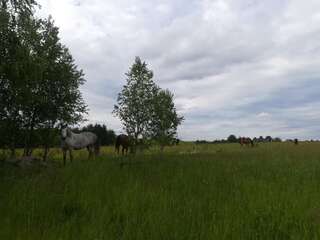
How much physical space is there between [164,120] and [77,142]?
3099 cm

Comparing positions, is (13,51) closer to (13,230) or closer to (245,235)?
(13,230)

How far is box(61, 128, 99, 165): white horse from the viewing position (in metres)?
26.3

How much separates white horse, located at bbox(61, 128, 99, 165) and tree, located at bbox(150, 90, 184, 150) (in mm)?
14772

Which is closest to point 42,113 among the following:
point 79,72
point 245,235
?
point 79,72

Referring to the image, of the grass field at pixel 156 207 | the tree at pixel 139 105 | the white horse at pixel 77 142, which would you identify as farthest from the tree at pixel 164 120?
the grass field at pixel 156 207

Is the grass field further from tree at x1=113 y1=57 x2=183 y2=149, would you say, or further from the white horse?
tree at x1=113 y1=57 x2=183 y2=149

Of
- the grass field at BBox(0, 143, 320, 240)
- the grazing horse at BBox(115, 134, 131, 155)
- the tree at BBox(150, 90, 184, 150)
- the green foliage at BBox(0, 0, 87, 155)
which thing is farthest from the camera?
the tree at BBox(150, 90, 184, 150)

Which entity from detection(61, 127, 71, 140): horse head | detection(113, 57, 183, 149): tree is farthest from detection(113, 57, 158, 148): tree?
detection(61, 127, 71, 140): horse head

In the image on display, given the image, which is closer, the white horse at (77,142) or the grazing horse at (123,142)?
the white horse at (77,142)

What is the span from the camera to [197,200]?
35.1 ft

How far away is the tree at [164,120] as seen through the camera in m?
50.5

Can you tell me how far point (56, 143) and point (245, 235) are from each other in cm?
2542

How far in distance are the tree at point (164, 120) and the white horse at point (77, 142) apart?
14.8 m

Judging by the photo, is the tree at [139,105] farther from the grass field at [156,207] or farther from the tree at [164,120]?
the grass field at [156,207]
